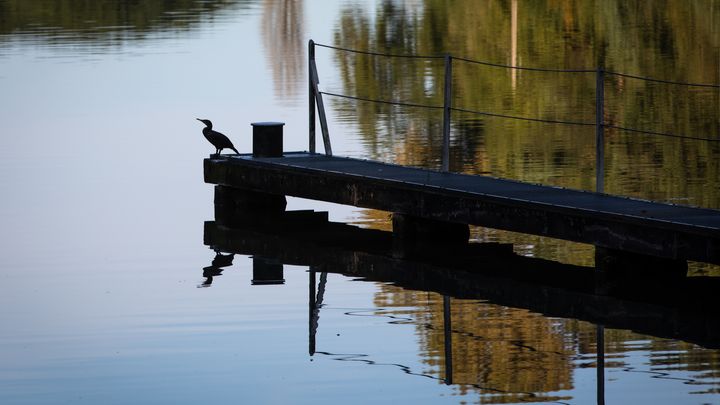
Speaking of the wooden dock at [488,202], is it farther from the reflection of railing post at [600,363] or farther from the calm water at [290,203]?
the reflection of railing post at [600,363]

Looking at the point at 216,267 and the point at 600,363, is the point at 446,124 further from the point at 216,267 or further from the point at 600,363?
the point at 600,363

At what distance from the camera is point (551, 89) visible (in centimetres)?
3453

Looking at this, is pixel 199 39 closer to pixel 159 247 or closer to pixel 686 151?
pixel 686 151

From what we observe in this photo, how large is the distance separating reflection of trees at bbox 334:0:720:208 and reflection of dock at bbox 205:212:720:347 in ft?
11.5

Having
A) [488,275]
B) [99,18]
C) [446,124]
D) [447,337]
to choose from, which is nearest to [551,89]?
[446,124]

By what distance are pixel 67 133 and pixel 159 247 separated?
1068 centimetres

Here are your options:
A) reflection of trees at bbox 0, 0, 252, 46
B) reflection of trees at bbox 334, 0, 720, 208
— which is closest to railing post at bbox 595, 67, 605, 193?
reflection of trees at bbox 334, 0, 720, 208

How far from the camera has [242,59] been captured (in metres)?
43.5

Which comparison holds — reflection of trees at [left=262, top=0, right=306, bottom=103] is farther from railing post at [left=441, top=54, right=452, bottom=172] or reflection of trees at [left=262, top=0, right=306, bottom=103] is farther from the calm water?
railing post at [left=441, top=54, right=452, bottom=172]

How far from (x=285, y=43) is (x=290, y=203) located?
28691 millimetres

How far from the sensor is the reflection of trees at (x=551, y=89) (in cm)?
2325

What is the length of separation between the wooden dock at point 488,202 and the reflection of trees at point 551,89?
3.14 meters

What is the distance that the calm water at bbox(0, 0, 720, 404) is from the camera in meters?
12.5

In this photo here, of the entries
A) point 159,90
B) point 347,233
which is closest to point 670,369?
point 347,233
